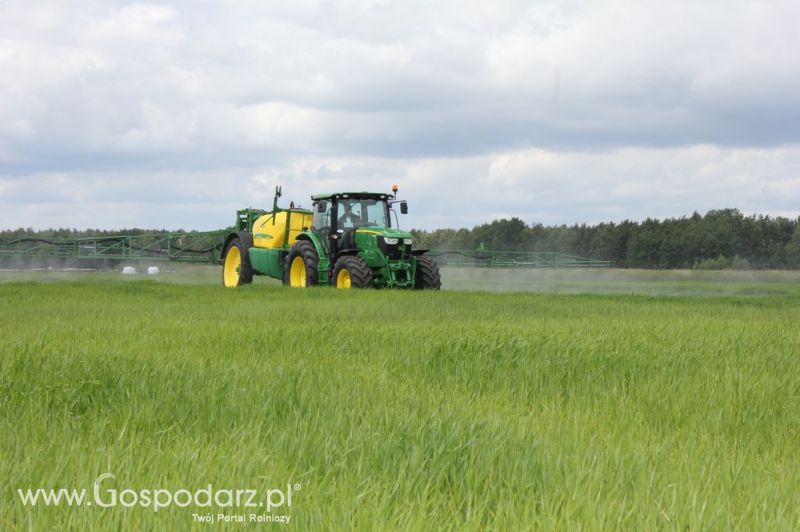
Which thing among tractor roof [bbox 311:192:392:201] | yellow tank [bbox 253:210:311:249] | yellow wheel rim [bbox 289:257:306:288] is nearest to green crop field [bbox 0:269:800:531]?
tractor roof [bbox 311:192:392:201]

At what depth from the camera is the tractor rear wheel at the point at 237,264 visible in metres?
21.4

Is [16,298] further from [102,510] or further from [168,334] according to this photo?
[102,510]

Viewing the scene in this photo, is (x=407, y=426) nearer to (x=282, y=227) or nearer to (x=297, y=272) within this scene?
(x=297, y=272)

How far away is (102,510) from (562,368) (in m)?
3.93

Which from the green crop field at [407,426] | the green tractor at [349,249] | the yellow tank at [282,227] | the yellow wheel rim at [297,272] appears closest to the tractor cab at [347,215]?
the green tractor at [349,249]

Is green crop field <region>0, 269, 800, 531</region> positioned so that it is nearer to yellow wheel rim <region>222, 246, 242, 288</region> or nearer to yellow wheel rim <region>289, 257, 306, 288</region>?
yellow wheel rim <region>289, 257, 306, 288</region>

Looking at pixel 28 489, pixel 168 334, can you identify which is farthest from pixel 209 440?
pixel 168 334

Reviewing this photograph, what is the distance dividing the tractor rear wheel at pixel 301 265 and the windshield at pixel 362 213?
41.0 inches

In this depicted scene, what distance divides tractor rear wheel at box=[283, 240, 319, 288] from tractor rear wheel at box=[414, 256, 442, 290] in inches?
95.3

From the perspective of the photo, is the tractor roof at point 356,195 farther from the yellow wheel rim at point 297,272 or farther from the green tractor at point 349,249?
the yellow wheel rim at point 297,272

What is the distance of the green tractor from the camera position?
56.6 feet

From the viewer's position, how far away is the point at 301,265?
19.0m

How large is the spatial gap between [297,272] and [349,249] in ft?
6.75

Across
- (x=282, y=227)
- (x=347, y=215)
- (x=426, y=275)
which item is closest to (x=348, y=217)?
(x=347, y=215)
